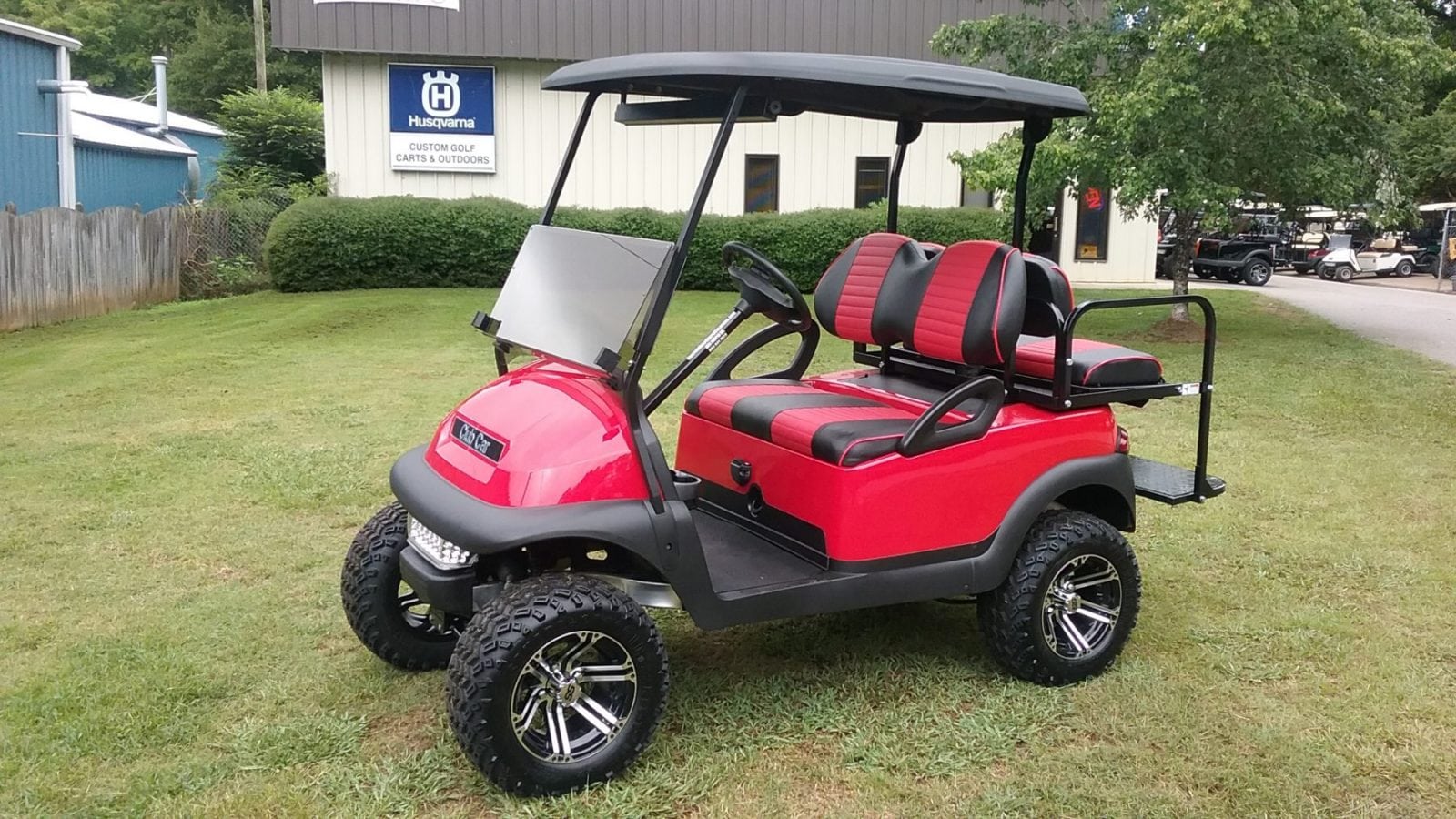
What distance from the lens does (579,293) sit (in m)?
3.46

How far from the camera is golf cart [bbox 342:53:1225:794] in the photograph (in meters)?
3.06

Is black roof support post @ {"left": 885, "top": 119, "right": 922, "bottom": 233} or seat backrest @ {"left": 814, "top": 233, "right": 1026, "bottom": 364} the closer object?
seat backrest @ {"left": 814, "top": 233, "right": 1026, "bottom": 364}

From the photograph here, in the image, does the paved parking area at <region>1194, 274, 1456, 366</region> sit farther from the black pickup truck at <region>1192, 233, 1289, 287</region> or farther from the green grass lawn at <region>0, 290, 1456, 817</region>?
the green grass lawn at <region>0, 290, 1456, 817</region>

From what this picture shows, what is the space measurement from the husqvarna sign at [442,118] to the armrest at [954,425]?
45.5 ft

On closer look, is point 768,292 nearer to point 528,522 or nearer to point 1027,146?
point 1027,146

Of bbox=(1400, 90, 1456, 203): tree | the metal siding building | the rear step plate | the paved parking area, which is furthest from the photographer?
bbox=(1400, 90, 1456, 203): tree

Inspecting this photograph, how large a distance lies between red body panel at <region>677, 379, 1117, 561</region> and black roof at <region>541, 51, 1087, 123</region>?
41.1 inches

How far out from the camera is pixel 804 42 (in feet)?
53.5

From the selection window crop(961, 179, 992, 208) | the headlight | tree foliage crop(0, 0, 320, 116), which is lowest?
the headlight

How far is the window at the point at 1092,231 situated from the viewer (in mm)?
18188

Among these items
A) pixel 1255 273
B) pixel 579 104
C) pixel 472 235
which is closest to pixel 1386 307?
pixel 1255 273

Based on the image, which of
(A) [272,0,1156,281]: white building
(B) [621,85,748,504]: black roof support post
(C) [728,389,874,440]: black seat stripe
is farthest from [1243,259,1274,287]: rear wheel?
(B) [621,85,748,504]: black roof support post

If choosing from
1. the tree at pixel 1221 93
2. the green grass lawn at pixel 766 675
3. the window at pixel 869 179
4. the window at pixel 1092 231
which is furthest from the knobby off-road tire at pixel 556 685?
the window at pixel 1092 231

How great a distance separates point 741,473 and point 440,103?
13823 mm
